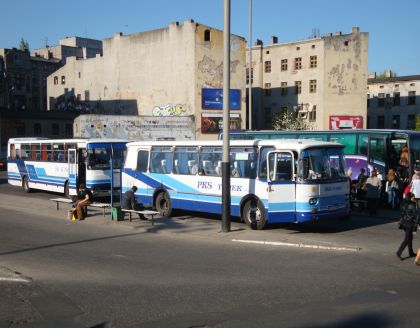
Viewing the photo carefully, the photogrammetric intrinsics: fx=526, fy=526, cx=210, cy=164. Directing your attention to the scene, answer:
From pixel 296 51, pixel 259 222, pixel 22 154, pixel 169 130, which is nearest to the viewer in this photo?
pixel 259 222

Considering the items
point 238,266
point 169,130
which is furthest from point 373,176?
point 169,130

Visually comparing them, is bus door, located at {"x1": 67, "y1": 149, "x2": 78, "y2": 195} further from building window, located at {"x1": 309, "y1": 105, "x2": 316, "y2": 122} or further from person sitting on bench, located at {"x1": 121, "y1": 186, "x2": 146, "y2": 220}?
building window, located at {"x1": 309, "y1": 105, "x2": 316, "y2": 122}

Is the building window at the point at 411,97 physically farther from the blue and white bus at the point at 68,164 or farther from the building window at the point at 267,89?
the blue and white bus at the point at 68,164

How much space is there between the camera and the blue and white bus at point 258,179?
1484 centimetres

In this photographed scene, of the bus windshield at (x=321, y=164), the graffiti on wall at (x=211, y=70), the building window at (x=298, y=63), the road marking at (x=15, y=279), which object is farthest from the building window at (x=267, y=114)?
the road marking at (x=15, y=279)

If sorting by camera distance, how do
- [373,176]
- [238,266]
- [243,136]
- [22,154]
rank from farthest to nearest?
1. [22,154]
2. [243,136]
3. [373,176]
4. [238,266]

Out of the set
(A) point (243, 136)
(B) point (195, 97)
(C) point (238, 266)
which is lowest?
(C) point (238, 266)

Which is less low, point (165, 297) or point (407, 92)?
point (407, 92)

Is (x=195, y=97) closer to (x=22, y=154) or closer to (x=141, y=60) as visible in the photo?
(x=141, y=60)

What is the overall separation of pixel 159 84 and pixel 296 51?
2104 centimetres

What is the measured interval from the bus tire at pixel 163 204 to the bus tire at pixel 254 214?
3757 millimetres

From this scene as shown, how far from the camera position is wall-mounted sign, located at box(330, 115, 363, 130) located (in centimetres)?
6450

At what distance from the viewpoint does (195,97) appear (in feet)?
183

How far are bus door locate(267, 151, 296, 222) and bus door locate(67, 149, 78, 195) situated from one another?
41.8ft
